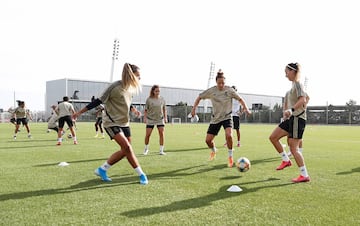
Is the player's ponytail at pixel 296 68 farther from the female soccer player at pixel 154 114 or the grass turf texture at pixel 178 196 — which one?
the female soccer player at pixel 154 114

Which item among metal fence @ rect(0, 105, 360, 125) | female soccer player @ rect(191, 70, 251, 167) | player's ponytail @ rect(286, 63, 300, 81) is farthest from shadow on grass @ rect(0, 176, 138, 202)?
metal fence @ rect(0, 105, 360, 125)

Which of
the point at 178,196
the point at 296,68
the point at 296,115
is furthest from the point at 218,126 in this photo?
the point at 178,196

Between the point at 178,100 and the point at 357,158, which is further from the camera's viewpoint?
the point at 178,100

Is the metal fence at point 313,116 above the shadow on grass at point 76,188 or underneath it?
above

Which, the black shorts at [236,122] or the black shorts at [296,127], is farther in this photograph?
the black shorts at [236,122]

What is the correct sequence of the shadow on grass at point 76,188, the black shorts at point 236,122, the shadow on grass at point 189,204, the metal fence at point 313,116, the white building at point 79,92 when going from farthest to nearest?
1. the white building at point 79,92
2. the metal fence at point 313,116
3. the black shorts at point 236,122
4. the shadow on grass at point 76,188
5. the shadow on grass at point 189,204

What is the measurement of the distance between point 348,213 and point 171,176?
3.60 metres

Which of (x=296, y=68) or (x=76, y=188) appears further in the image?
(x=296, y=68)

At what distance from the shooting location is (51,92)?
72562mm

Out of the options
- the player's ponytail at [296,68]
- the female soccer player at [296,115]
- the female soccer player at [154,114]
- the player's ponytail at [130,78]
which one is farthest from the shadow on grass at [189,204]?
the female soccer player at [154,114]

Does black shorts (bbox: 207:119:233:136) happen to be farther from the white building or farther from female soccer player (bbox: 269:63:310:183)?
the white building

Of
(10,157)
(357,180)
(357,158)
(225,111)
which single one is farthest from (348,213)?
(10,157)

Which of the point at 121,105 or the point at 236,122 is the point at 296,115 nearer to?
the point at 121,105

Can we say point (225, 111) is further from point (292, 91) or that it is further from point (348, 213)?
point (348, 213)
